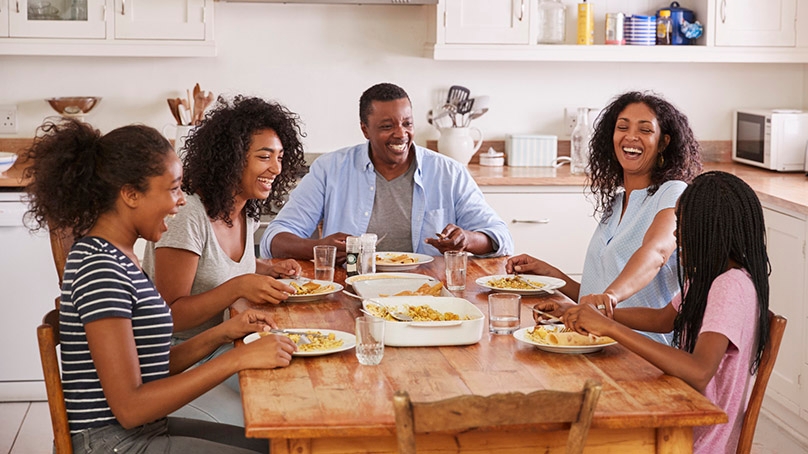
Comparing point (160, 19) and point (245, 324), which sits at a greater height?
point (160, 19)

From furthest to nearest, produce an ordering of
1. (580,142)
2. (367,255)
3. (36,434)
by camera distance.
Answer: (580,142), (36,434), (367,255)

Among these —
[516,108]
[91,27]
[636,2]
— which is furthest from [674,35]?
[91,27]

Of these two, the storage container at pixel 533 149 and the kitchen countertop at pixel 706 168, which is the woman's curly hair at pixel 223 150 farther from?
the storage container at pixel 533 149

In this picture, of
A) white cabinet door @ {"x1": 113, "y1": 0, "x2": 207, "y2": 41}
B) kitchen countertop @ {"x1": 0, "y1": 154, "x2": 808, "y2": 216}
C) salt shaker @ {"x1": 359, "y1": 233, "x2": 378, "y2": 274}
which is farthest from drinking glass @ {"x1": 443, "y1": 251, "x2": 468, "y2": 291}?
white cabinet door @ {"x1": 113, "y1": 0, "x2": 207, "y2": 41}

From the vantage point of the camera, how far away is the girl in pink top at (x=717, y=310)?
74.2 inches

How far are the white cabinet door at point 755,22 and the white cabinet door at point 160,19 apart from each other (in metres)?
2.32

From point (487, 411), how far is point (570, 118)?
141 inches

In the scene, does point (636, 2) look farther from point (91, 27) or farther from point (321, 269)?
point (321, 269)

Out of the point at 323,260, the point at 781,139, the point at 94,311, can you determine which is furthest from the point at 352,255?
the point at 781,139

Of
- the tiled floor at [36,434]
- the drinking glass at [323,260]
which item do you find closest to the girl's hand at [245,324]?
the drinking glass at [323,260]

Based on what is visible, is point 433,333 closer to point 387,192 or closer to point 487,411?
point 487,411

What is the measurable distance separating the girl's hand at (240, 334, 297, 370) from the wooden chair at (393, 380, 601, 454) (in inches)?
17.7

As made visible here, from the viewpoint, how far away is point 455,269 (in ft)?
8.56

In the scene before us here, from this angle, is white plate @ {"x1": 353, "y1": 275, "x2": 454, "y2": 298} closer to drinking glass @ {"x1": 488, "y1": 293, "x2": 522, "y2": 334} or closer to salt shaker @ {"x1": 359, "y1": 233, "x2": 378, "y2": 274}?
salt shaker @ {"x1": 359, "y1": 233, "x2": 378, "y2": 274}
